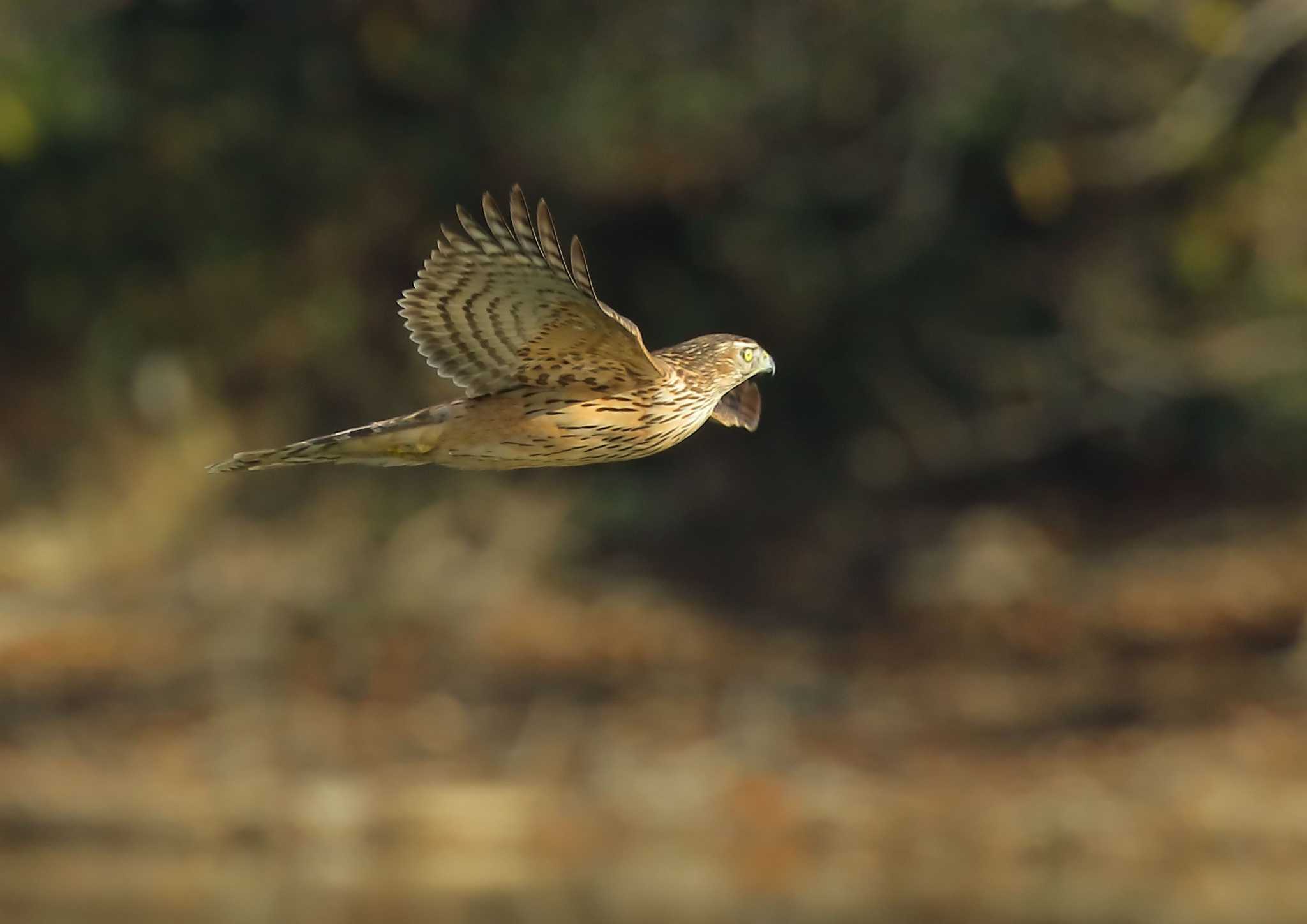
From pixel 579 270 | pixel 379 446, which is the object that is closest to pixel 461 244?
pixel 579 270

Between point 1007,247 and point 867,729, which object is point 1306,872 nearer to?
point 867,729

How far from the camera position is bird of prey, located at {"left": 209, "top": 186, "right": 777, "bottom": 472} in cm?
399

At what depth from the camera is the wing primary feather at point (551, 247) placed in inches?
149

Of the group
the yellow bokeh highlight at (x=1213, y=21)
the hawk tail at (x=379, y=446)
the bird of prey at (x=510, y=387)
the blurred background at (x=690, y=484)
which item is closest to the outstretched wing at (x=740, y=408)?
the bird of prey at (x=510, y=387)

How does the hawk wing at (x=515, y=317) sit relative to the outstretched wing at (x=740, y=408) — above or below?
below

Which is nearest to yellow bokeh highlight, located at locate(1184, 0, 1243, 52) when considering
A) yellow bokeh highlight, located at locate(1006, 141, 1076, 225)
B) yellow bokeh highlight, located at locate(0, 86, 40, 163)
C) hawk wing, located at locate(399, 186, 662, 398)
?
yellow bokeh highlight, located at locate(1006, 141, 1076, 225)

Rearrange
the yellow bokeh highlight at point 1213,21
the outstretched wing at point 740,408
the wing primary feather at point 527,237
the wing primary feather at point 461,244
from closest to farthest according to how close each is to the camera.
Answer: the wing primary feather at point 527,237 → the wing primary feather at point 461,244 → the outstretched wing at point 740,408 → the yellow bokeh highlight at point 1213,21

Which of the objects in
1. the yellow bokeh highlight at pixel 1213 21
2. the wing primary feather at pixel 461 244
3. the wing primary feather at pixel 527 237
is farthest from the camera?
the yellow bokeh highlight at pixel 1213 21

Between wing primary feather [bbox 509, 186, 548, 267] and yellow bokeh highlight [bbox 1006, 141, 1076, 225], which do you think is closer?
wing primary feather [bbox 509, 186, 548, 267]

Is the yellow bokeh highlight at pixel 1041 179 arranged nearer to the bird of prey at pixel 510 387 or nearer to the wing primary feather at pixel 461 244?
the bird of prey at pixel 510 387

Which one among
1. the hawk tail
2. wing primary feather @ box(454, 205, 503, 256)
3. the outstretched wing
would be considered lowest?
the hawk tail

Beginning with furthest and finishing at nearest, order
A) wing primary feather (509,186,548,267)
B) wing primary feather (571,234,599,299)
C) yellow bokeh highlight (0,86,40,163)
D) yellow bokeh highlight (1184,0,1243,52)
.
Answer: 1. yellow bokeh highlight (0,86,40,163)
2. yellow bokeh highlight (1184,0,1243,52)
3. wing primary feather (509,186,548,267)
4. wing primary feather (571,234,599,299)

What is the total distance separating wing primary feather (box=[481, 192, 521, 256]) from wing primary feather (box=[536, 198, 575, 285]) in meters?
0.06

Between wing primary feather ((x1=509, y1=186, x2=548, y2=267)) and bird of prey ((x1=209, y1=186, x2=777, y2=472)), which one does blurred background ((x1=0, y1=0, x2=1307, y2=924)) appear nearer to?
bird of prey ((x1=209, y1=186, x2=777, y2=472))
